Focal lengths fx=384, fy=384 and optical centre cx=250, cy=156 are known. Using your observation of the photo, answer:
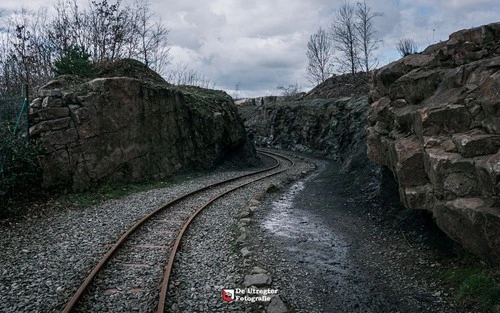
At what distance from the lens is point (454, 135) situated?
7.12 metres

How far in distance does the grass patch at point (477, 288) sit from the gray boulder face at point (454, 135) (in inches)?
12.1

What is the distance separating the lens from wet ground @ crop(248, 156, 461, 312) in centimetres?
627

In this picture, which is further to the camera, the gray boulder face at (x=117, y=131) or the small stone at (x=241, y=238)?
the gray boulder face at (x=117, y=131)

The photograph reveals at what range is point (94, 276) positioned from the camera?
6.49 m

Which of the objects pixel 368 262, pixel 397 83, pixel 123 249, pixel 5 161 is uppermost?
pixel 397 83

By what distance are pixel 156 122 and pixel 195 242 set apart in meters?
10.8

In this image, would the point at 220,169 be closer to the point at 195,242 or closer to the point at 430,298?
the point at 195,242

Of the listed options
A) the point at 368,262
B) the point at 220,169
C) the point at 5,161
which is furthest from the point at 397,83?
the point at 220,169

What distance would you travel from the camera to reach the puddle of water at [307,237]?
8154 mm

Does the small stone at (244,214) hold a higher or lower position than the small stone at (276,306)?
higher

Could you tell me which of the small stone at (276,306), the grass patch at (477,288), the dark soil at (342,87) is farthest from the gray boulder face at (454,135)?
the dark soil at (342,87)

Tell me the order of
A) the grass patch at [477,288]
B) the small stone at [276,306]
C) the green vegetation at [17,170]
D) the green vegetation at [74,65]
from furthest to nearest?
1. the green vegetation at [74,65]
2. the green vegetation at [17,170]
3. the small stone at [276,306]
4. the grass patch at [477,288]

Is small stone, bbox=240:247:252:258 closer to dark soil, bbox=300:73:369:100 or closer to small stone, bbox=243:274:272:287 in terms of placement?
small stone, bbox=243:274:272:287

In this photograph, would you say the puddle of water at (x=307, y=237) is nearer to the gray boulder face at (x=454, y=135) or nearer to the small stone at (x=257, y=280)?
the small stone at (x=257, y=280)
